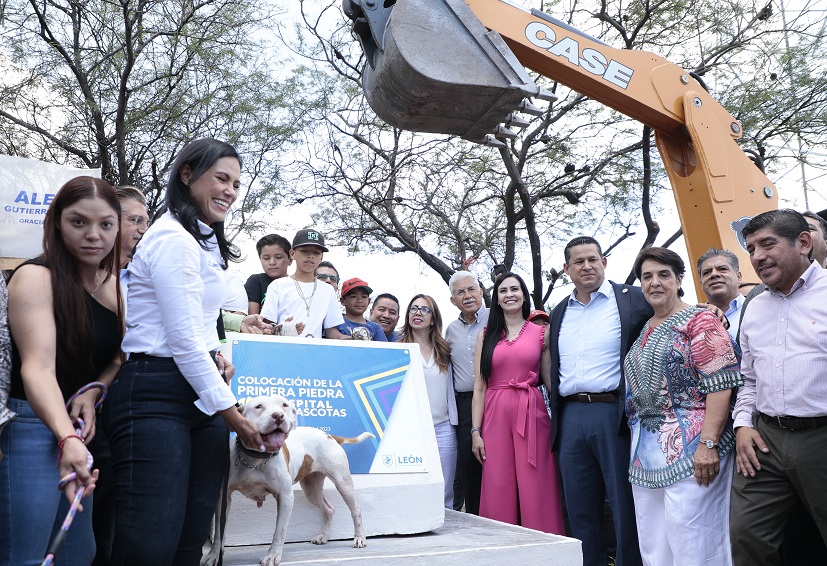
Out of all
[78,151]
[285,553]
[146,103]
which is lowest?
[285,553]

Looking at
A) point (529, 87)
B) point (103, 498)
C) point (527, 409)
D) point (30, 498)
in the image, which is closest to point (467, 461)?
point (527, 409)

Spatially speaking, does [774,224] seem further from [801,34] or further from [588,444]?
[801,34]

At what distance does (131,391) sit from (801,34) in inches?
485

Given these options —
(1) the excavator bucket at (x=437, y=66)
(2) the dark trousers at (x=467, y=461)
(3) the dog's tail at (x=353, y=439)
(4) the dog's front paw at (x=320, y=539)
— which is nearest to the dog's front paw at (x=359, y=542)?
(4) the dog's front paw at (x=320, y=539)

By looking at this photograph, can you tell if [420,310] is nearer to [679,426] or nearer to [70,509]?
[679,426]

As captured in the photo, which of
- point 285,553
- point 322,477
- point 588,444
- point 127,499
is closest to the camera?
point 127,499

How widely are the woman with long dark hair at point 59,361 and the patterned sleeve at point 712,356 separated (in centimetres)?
296

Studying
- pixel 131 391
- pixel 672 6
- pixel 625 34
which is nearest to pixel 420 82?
pixel 131 391

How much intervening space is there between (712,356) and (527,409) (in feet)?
4.62

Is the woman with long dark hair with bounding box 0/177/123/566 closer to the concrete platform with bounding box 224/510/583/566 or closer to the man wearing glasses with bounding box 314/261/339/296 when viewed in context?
the concrete platform with bounding box 224/510/583/566

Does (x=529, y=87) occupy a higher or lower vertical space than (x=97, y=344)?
higher

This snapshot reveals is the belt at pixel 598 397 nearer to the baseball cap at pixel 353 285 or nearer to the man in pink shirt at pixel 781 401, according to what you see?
the man in pink shirt at pixel 781 401

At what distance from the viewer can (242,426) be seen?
2.48 m

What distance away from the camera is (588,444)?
4.55 m
